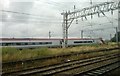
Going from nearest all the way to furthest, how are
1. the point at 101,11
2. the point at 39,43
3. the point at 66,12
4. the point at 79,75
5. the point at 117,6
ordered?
the point at 79,75
the point at 117,6
the point at 101,11
the point at 66,12
the point at 39,43

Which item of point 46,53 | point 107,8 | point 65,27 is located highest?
point 107,8

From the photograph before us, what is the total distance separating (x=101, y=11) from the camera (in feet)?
88.9

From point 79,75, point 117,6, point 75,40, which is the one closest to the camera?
point 79,75

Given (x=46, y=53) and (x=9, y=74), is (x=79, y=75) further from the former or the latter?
(x=46, y=53)

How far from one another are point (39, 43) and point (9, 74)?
89.5 ft

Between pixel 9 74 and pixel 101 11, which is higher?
pixel 101 11

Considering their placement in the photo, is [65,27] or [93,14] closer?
[93,14]

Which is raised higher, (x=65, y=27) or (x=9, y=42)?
(x=65, y=27)

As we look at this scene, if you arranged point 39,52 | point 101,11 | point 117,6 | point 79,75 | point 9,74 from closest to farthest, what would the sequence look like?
1. point 79,75
2. point 9,74
3. point 39,52
4. point 117,6
5. point 101,11

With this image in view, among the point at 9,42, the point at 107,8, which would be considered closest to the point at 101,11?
the point at 107,8

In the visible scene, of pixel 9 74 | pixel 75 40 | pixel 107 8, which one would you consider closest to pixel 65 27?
pixel 107 8

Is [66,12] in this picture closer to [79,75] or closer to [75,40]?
[75,40]

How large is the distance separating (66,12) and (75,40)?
17.3 m

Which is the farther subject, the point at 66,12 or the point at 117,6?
the point at 66,12
